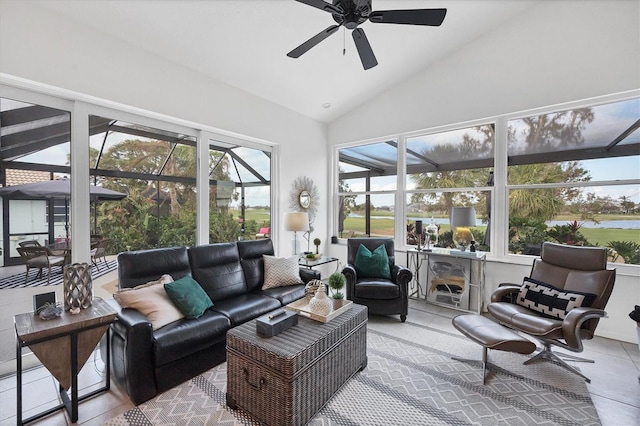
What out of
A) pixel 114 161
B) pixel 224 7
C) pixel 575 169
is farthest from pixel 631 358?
pixel 114 161

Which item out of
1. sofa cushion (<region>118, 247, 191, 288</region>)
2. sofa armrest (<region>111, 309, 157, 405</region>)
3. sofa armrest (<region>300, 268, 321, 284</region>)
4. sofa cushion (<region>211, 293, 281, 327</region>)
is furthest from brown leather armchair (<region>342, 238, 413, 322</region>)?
sofa armrest (<region>111, 309, 157, 405</region>)

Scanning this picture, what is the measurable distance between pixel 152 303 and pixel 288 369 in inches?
52.3

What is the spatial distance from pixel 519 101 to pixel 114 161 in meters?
4.80

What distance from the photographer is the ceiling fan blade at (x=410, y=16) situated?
2032mm

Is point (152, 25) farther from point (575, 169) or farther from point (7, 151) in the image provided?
point (575, 169)

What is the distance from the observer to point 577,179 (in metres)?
3.42

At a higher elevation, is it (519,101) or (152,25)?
(152,25)

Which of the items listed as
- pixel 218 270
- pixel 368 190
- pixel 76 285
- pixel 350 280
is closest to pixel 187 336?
pixel 76 285

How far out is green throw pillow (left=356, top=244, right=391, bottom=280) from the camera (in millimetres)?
3809

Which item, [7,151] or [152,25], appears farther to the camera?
[152,25]

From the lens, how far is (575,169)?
3.43 metres

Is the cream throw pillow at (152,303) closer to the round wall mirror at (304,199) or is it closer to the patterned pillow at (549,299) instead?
the round wall mirror at (304,199)

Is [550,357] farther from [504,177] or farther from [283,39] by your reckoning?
[283,39]

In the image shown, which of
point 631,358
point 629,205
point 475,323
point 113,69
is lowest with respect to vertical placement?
point 631,358
